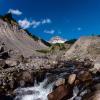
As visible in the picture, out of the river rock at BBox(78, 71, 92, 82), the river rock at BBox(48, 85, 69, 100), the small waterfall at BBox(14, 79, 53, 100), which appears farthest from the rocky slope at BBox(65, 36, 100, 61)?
the river rock at BBox(48, 85, 69, 100)

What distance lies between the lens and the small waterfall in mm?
32531

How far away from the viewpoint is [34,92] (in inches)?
1340

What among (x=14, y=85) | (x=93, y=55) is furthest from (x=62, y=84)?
(x=93, y=55)

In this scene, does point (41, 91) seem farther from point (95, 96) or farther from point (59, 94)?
point (95, 96)

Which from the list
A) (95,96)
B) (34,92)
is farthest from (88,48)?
(95,96)

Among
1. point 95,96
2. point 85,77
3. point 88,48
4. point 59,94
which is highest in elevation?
point 88,48

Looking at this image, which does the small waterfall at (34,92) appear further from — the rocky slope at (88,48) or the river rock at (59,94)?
the rocky slope at (88,48)

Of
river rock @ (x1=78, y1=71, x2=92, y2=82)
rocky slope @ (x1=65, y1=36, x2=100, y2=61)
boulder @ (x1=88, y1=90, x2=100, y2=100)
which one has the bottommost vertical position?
boulder @ (x1=88, y1=90, x2=100, y2=100)

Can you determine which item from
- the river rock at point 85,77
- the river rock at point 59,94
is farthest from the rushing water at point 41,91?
the river rock at point 59,94

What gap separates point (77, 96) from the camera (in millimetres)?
27625

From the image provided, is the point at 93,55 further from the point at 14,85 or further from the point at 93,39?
the point at 14,85

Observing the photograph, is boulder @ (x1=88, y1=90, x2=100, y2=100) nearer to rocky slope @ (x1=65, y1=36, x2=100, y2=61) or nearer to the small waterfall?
the small waterfall

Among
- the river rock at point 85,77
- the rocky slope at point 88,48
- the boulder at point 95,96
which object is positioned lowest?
the boulder at point 95,96

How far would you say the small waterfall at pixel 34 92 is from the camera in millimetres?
32531
